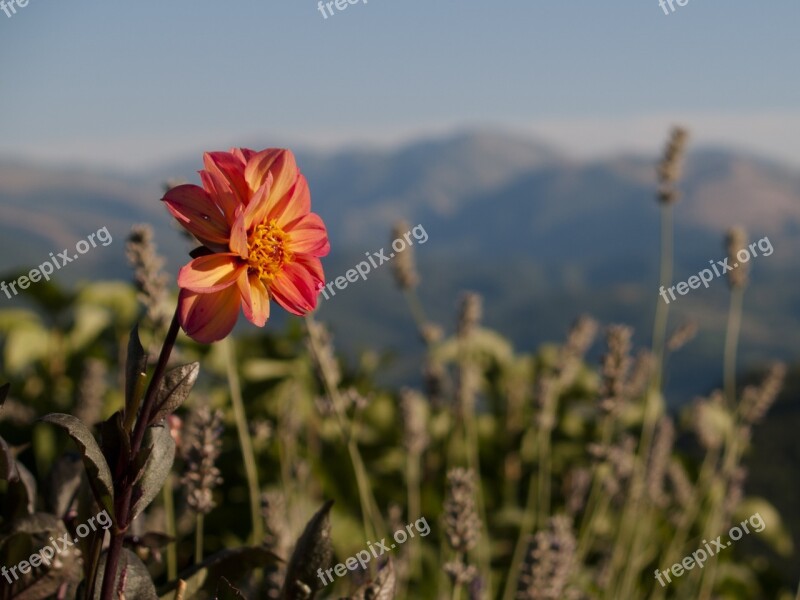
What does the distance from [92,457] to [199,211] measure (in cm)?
28

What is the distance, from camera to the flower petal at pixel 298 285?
108 cm

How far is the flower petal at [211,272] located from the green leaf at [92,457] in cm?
18

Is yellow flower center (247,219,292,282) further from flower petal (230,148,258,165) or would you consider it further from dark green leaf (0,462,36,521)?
dark green leaf (0,462,36,521)

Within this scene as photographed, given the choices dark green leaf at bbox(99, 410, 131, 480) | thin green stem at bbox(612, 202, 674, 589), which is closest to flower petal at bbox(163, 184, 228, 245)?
dark green leaf at bbox(99, 410, 131, 480)

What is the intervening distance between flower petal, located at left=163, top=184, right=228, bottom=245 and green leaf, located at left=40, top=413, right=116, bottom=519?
24cm

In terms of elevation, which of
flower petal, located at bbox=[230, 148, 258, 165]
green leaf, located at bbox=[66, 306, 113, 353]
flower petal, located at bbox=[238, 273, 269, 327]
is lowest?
flower petal, located at bbox=[238, 273, 269, 327]

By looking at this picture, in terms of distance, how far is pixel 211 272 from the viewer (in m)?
1.00

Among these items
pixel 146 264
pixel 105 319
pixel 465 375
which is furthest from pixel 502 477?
pixel 146 264

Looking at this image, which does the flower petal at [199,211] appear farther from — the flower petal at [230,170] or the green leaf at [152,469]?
the green leaf at [152,469]

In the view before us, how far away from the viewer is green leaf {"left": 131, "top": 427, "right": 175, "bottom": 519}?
104 cm

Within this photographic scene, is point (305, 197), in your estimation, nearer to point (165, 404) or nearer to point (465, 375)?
point (165, 404)

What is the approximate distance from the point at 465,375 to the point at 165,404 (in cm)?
170

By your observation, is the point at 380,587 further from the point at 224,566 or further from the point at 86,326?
the point at 86,326

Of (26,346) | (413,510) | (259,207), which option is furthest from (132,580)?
(26,346)
